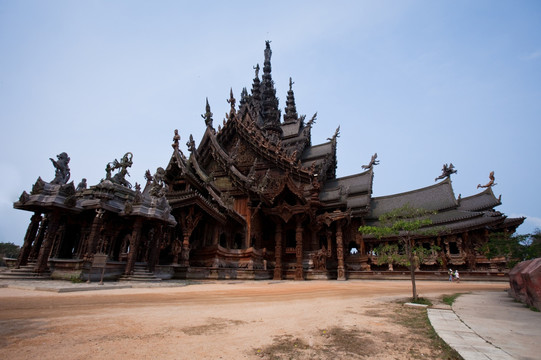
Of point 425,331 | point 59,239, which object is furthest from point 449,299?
point 59,239

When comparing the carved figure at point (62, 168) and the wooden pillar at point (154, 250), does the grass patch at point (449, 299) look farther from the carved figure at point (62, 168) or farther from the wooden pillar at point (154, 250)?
the carved figure at point (62, 168)

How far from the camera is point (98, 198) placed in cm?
923

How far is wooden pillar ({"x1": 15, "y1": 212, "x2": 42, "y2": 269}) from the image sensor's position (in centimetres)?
861

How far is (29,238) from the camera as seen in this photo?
8828 mm

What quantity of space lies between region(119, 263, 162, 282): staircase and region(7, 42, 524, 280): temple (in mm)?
47

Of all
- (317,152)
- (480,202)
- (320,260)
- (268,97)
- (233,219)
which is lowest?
(320,260)

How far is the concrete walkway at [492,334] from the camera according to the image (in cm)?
213

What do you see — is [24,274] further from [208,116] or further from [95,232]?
[208,116]

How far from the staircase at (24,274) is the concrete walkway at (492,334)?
10.2 m

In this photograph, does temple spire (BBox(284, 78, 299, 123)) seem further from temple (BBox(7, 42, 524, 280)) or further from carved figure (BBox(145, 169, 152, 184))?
carved figure (BBox(145, 169, 152, 184))

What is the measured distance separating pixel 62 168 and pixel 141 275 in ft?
17.7

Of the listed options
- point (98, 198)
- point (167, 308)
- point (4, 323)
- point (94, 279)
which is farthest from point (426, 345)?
point (98, 198)

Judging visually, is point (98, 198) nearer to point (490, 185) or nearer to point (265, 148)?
point (265, 148)

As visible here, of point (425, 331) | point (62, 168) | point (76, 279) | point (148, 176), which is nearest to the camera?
point (425, 331)
